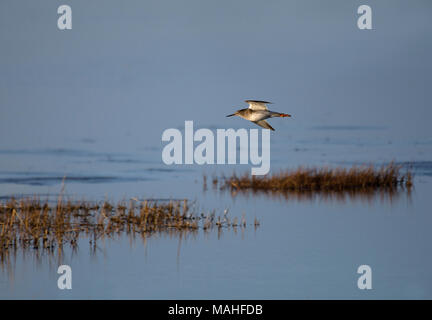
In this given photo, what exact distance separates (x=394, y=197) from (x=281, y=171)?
3760mm

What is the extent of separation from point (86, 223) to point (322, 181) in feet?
31.0

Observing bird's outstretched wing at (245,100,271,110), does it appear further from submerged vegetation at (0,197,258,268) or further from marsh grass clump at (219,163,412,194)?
marsh grass clump at (219,163,412,194)

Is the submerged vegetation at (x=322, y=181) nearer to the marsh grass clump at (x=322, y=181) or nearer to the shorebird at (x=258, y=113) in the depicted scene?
the marsh grass clump at (x=322, y=181)

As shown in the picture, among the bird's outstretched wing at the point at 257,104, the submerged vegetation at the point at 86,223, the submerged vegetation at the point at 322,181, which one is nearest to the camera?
the bird's outstretched wing at the point at 257,104

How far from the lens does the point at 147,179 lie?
82.2 ft

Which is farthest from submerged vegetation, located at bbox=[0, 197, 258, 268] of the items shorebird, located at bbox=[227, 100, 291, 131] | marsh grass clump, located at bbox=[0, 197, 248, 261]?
shorebird, located at bbox=[227, 100, 291, 131]

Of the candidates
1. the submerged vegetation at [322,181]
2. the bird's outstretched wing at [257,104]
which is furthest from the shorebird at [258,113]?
the submerged vegetation at [322,181]

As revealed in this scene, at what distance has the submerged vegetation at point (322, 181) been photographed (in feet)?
66.9

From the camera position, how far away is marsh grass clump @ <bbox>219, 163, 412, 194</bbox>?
20453 millimetres

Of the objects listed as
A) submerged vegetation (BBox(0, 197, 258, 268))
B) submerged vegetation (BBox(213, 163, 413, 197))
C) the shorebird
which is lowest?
Result: submerged vegetation (BBox(0, 197, 258, 268))

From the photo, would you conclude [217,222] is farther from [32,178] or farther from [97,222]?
[32,178]

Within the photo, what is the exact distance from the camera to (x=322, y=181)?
20.5 meters

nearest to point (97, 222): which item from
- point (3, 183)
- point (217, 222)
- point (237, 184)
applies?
point (217, 222)

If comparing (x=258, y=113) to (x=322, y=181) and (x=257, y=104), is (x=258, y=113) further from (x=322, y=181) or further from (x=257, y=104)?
(x=322, y=181)
